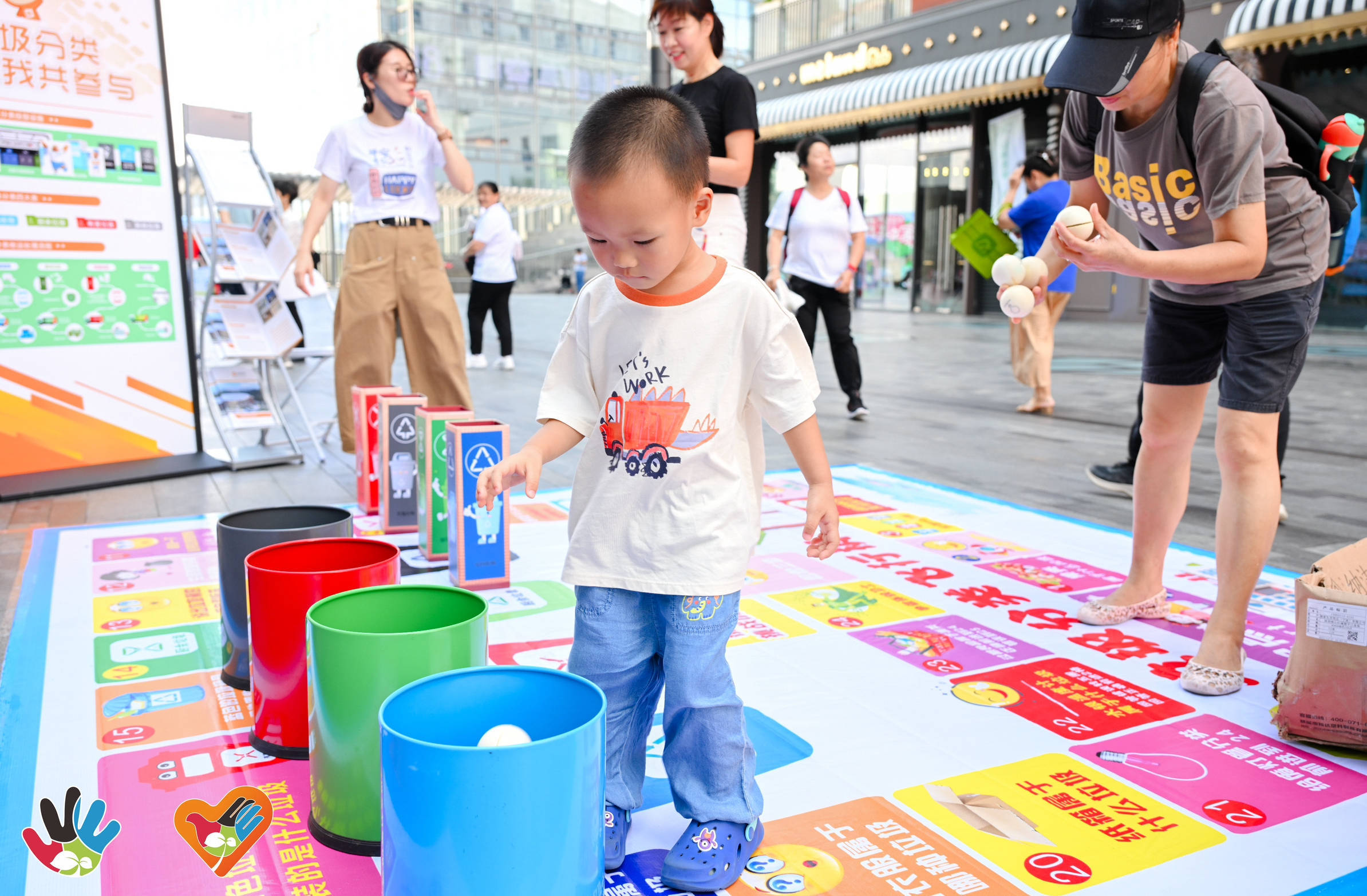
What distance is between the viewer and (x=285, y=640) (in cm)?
166

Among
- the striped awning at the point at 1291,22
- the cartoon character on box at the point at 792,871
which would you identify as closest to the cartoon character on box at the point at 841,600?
the cartoon character on box at the point at 792,871

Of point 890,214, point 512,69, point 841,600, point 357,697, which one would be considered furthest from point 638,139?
point 512,69

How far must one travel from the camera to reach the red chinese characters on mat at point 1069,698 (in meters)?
1.92

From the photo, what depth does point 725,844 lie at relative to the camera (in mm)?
1392

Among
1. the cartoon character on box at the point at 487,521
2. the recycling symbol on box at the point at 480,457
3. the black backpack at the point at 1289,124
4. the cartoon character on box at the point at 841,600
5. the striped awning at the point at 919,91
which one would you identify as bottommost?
the cartoon character on box at the point at 841,600

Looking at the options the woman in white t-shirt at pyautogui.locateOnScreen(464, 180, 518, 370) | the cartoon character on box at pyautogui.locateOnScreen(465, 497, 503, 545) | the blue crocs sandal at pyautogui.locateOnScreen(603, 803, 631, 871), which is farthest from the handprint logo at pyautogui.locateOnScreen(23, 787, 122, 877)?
the woman in white t-shirt at pyautogui.locateOnScreen(464, 180, 518, 370)

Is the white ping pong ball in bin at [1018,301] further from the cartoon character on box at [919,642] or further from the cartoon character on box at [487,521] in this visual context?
the cartoon character on box at [487,521]

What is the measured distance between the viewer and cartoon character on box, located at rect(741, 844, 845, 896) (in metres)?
1.37

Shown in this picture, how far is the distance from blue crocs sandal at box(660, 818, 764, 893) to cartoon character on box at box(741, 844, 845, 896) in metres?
0.02

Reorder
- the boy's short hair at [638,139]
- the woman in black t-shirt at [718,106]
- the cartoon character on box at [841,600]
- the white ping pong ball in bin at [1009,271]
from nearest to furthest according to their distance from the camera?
the boy's short hair at [638,139] < the white ping pong ball in bin at [1009,271] < the cartoon character on box at [841,600] < the woman in black t-shirt at [718,106]

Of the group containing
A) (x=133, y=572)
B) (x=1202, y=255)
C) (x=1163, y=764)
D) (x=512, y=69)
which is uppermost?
(x=512, y=69)

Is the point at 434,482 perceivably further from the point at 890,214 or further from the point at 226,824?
the point at 890,214

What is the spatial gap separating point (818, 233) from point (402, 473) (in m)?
3.05

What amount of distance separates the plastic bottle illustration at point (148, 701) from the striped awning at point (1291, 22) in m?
12.2
